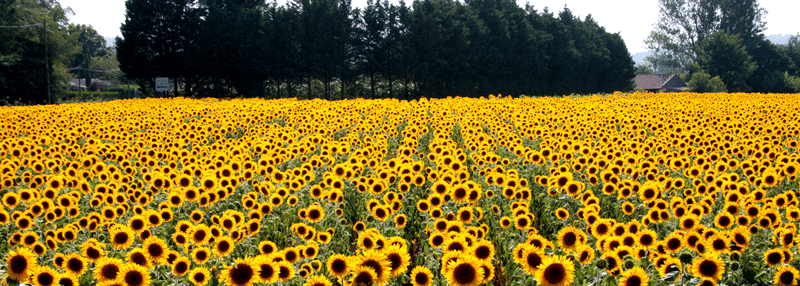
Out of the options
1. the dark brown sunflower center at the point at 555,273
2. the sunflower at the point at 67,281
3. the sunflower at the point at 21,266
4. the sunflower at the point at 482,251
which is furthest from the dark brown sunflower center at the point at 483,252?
the sunflower at the point at 21,266

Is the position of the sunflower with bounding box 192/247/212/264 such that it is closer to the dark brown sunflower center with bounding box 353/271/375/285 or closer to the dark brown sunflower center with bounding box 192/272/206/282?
the dark brown sunflower center with bounding box 192/272/206/282

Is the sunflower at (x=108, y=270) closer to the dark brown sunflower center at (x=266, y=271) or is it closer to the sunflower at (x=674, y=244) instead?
the dark brown sunflower center at (x=266, y=271)

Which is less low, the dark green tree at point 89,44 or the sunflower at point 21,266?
the dark green tree at point 89,44

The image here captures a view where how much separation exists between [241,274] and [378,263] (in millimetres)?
879

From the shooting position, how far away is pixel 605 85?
69875 mm

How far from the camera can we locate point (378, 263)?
3.53 metres

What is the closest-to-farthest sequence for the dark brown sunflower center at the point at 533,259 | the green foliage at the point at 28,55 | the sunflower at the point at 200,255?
the dark brown sunflower center at the point at 533,259
the sunflower at the point at 200,255
the green foliage at the point at 28,55

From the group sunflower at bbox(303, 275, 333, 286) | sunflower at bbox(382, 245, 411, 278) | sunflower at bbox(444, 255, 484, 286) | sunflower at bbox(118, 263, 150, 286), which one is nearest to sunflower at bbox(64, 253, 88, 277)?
sunflower at bbox(118, 263, 150, 286)

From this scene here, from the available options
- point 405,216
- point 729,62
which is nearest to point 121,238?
point 405,216

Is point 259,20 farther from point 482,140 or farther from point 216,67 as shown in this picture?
point 482,140

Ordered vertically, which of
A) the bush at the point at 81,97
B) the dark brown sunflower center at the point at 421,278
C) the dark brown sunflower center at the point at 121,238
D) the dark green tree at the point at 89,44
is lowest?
the dark brown sunflower center at the point at 421,278

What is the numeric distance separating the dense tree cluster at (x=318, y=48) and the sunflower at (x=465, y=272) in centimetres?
4212

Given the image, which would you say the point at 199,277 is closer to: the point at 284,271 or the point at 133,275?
the point at 133,275

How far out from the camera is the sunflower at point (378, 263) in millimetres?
3506
